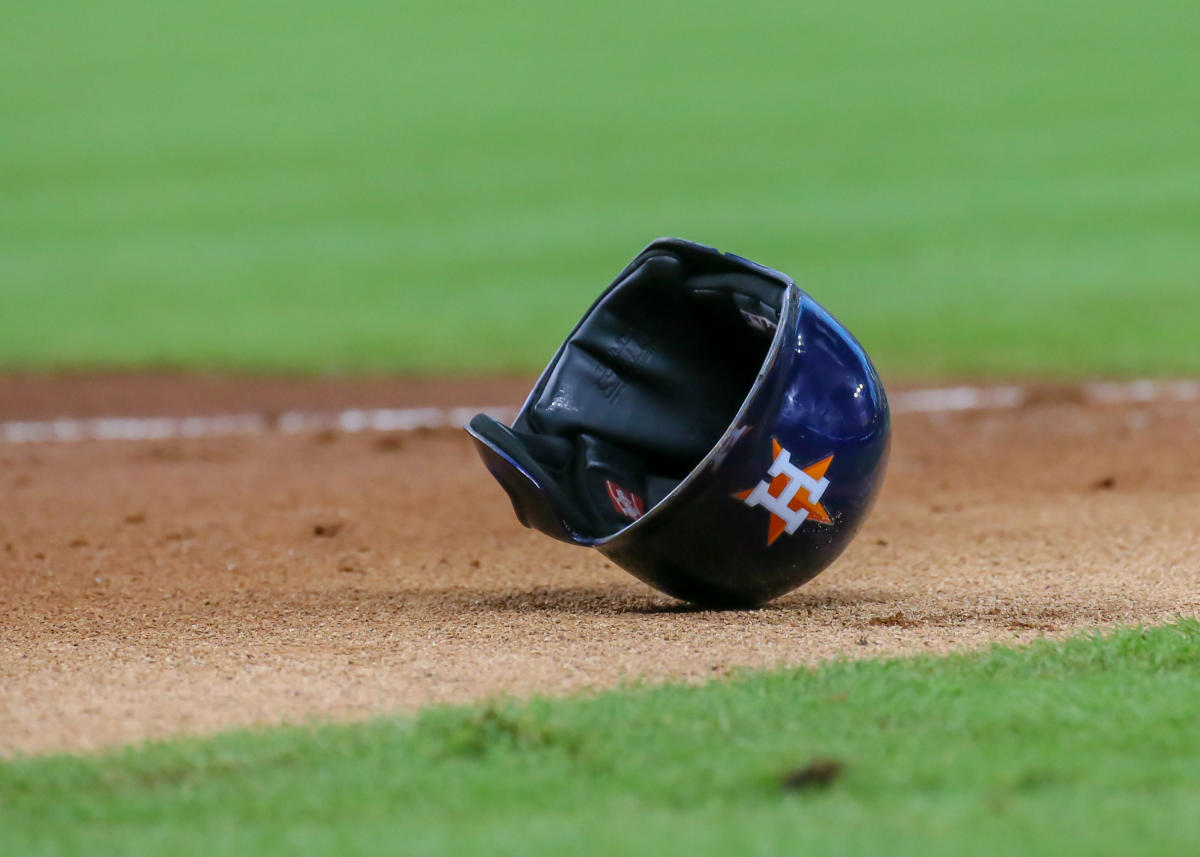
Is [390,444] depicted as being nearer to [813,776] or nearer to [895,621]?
[895,621]

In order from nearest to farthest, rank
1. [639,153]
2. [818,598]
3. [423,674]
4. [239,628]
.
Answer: [423,674], [239,628], [818,598], [639,153]

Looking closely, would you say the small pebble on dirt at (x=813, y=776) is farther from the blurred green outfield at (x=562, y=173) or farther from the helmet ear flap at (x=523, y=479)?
the blurred green outfield at (x=562, y=173)

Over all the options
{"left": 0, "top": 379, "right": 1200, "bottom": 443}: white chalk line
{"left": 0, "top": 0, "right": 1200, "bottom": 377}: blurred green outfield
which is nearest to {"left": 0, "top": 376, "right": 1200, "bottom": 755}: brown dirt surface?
{"left": 0, "top": 379, "right": 1200, "bottom": 443}: white chalk line

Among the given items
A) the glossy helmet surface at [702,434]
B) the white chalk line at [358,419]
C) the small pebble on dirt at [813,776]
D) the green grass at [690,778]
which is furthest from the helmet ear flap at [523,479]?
the white chalk line at [358,419]

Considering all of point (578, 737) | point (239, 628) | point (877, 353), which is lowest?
point (877, 353)

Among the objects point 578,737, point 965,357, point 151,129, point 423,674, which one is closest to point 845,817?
point 578,737

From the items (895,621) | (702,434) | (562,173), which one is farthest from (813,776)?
(562,173)

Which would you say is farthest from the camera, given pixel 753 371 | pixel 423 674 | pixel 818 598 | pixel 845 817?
pixel 753 371

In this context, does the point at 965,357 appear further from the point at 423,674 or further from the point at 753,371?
the point at 423,674

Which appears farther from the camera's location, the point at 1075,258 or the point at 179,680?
the point at 1075,258
